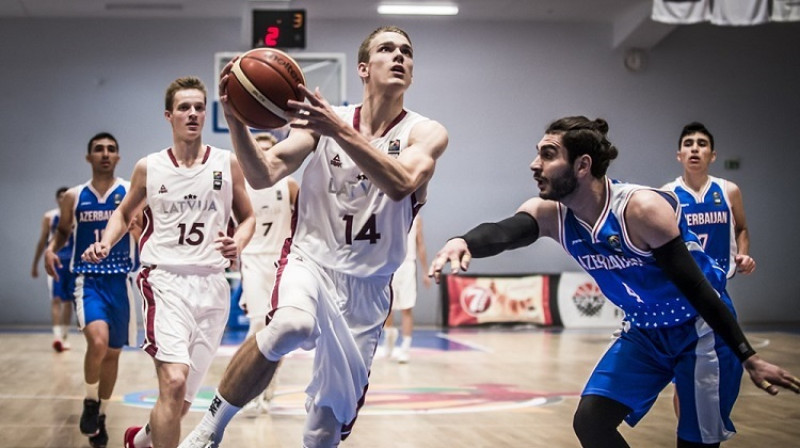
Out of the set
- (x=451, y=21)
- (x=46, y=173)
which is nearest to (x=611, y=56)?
(x=451, y=21)

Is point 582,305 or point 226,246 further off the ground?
point 226,246

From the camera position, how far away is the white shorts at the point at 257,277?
7.85 m

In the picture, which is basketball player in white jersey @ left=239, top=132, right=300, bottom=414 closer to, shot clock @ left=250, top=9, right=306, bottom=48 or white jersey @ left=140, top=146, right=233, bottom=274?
white jersey @ left=140, top=146, right=233, bottom=274

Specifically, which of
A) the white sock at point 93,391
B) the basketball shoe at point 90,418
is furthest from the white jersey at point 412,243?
the basketball shoe at point 90,418

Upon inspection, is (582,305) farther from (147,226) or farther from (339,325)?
(339,325)

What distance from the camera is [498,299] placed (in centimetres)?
1673

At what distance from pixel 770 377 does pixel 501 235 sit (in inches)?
42.9

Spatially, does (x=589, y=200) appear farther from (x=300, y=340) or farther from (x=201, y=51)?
(x=201, y=51)

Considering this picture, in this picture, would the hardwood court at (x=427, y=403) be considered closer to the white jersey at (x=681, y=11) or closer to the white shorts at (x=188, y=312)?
the white shorts at (x=188, y=312)

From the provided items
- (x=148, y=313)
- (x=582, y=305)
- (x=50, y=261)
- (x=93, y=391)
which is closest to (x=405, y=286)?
(x=50, y=261)

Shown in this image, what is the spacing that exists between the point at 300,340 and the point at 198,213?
6.28 ft

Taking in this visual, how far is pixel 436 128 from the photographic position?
14.4 feet

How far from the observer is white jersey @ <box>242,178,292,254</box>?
8141 millimetres

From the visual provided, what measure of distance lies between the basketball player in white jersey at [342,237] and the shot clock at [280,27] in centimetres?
793
